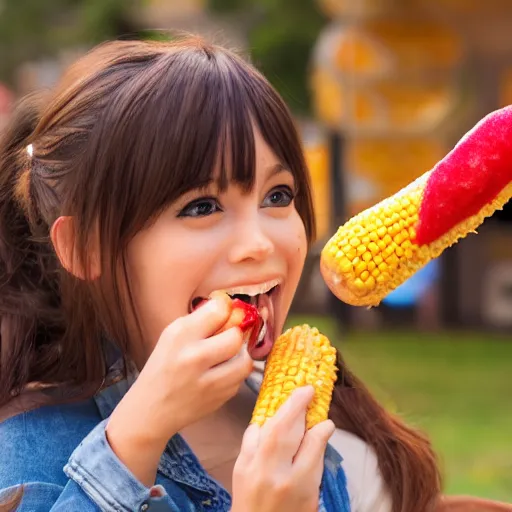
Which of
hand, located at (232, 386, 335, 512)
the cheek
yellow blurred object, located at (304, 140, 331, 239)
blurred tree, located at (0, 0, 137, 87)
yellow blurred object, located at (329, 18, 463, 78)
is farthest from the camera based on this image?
blurred tree, located at (0, 0, 137, 87)

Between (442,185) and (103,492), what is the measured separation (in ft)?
1.75

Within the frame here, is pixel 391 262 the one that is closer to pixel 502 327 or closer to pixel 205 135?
pixel 205 135

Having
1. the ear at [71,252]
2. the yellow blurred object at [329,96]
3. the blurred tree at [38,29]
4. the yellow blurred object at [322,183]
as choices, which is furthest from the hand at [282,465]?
the blurred tree at [38,29]

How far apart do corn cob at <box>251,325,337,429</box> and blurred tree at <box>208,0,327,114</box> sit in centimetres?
673

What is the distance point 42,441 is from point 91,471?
164 millimetres

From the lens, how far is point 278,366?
116cm

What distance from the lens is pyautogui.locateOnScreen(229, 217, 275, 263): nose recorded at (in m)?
1.16

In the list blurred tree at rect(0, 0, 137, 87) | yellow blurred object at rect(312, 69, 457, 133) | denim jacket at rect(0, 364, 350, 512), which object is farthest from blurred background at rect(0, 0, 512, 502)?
denim jacket at rect(0, 364, 350, 512)

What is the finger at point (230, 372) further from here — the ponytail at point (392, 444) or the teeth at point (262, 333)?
the ponytail at point (392, 444)

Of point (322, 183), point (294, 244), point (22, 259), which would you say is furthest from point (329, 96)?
point (294, 244)

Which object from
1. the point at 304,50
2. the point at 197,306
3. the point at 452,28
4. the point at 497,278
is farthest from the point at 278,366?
the point at 304,50

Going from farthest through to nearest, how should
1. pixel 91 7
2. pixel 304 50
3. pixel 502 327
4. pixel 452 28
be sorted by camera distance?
1. pixel 91 7
2. pixel 304 50
3. pixel 502 327
4. pixel 452 28

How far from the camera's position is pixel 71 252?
4.11 feet

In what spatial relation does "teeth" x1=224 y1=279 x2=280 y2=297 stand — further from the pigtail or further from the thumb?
the pigtail
